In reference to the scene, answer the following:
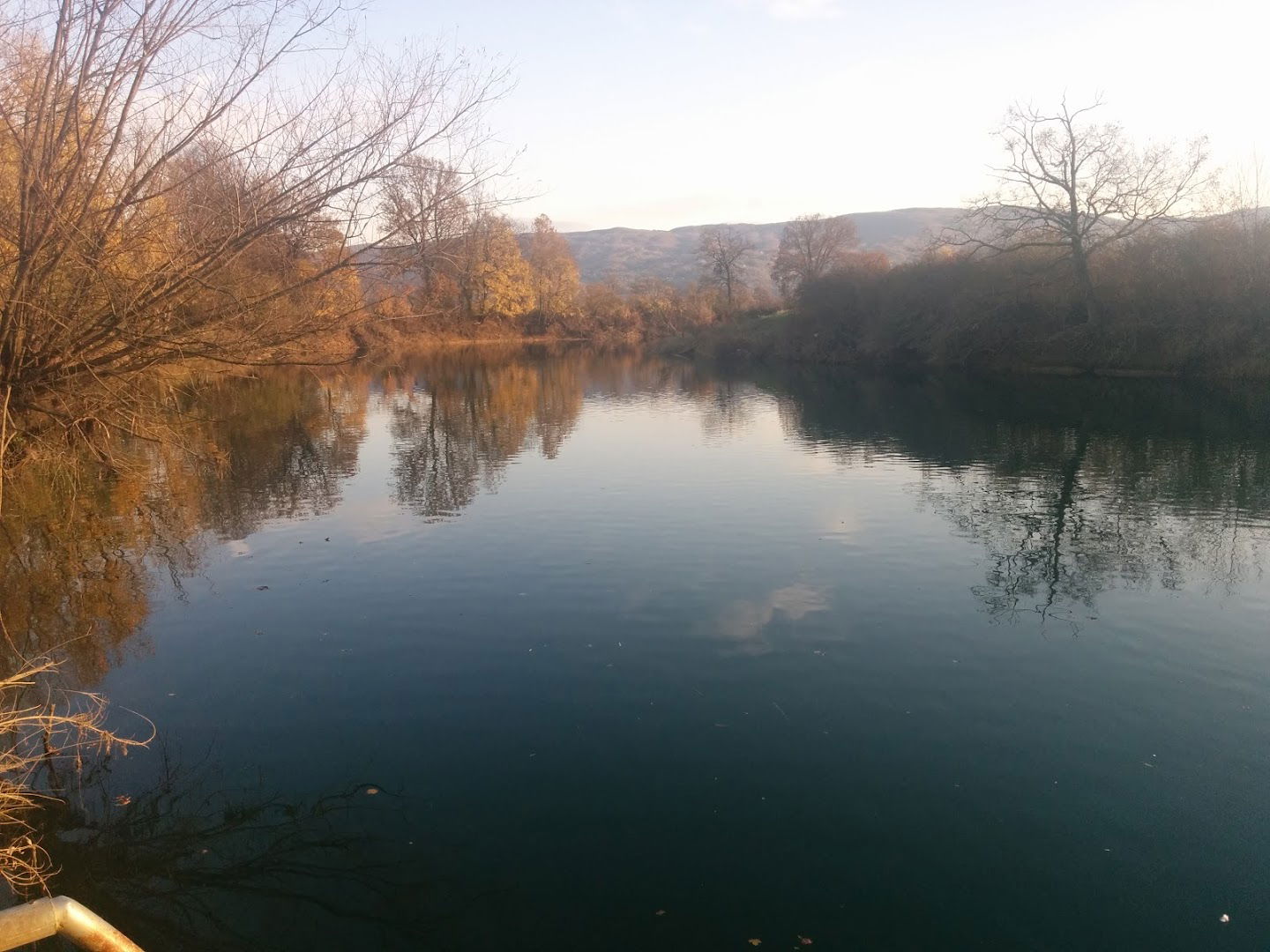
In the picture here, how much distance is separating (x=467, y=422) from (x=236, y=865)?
22.1m

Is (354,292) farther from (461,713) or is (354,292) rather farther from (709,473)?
(709,473)

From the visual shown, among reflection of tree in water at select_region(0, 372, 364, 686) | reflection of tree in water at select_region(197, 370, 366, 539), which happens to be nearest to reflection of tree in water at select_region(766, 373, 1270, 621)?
reflection of tree in water at select_region(197, 370, 366, 539)

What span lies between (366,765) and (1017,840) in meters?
5.01

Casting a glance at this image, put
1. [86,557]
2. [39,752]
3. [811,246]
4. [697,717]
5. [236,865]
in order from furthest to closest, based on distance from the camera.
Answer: [811,246] → [86,557] → [697,717] → [39,752] → [236,865]

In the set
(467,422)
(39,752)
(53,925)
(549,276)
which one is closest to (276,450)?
(467,422)

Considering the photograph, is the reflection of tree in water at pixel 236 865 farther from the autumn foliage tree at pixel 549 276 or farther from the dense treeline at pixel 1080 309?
the autumn foliage tree at pixel 549 276

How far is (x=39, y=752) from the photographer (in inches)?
290

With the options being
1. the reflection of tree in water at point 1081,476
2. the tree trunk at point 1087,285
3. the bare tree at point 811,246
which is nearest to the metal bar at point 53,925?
the reflection of tree in water at point 1081,476

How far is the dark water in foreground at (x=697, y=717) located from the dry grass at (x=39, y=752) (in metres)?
0.34

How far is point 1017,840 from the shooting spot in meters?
5.81

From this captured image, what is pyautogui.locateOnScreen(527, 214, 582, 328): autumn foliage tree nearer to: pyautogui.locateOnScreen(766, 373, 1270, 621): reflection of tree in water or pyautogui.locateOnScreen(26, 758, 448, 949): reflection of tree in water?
pyautogui.locateOnScreen(766, 373, 1270, 621): reflection of tree in water

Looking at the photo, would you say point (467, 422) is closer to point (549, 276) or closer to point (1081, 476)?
point (1081, 476)

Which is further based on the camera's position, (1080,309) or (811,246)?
(811,246)

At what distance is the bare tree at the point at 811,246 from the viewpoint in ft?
252
